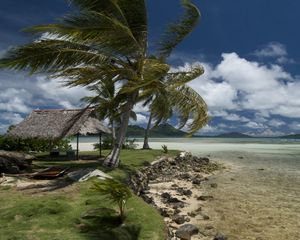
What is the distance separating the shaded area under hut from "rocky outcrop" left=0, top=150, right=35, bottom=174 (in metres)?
3.84

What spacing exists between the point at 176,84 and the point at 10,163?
7129mm

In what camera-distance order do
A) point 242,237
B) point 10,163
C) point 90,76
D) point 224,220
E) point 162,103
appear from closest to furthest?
point 242,237, point 224,220, point 90,76, point 10,163, point 162,103

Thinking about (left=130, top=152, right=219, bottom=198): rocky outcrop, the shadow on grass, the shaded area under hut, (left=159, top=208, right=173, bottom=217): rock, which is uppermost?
the shaded area under hut

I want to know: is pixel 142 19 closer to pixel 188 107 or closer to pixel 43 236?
pixel 188 107

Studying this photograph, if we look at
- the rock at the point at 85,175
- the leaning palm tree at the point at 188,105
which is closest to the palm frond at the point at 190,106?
the leaning palm tree at the point at 188,105

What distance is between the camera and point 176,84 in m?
13.5

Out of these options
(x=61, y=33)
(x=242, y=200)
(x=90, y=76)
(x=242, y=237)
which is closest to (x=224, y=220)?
(x=242, y=237)

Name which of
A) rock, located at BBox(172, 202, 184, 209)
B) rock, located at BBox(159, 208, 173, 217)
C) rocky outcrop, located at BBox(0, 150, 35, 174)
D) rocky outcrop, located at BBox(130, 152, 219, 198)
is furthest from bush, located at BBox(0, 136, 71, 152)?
rock, located at BBox(159, 208, 173, 217)

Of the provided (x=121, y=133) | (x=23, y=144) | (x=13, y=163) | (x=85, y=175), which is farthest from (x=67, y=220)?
(x=23, y=144)

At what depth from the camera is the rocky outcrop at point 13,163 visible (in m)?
12.9

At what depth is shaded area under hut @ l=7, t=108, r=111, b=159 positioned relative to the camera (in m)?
18.7

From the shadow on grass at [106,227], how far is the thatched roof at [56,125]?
1062cm

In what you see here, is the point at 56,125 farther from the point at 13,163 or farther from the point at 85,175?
the point at 85,175

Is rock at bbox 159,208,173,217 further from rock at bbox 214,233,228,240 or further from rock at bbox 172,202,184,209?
rock at bbox 214,233,228,240
